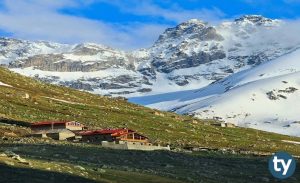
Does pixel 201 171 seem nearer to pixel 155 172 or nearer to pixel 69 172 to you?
pixel 155 172

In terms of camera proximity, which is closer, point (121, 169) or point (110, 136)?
point (121, 169)

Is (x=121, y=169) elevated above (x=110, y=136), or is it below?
below

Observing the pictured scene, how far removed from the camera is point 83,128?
15150 centimetres

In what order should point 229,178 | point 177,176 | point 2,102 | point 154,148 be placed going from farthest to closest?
point 2,102, point 154,148, point 229,178, point 177,176

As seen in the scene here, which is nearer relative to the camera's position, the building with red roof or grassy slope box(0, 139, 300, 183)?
grassy slope box(0, 139, 300, 183)

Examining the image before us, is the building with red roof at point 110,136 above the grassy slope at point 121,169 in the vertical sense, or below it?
above

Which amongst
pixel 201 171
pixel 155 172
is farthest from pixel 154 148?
pixel 155 172

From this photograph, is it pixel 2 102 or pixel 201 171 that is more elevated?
pixel 2 102

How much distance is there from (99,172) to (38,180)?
9871 millimetres

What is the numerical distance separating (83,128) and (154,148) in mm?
38446

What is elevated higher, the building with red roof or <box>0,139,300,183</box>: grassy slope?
the building with red roof

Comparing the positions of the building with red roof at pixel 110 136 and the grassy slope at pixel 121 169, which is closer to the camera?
the grassy slope at pixel 121 169

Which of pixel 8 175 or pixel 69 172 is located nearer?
pixel 8 175

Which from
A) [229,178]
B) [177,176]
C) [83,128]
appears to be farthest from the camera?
[83,128]
